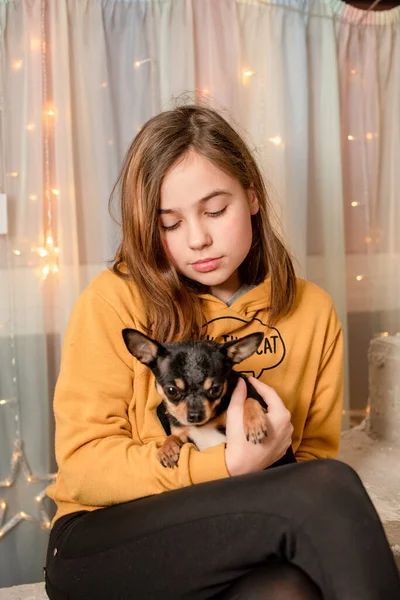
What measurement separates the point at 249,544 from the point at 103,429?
0.40 m

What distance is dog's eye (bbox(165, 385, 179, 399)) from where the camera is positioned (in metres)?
1.27

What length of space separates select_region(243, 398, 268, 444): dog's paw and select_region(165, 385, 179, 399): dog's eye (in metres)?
0.14

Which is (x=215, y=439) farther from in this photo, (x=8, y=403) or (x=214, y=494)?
(x=8, y=403)

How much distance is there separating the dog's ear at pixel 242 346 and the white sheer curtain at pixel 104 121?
3.46ft

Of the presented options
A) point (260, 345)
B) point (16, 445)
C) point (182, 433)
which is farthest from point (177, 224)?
point (16, 445)

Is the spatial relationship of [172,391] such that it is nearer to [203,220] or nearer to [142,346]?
[142,346]

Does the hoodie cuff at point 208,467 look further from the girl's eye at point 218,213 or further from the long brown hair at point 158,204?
the girl's eye at point 218,213

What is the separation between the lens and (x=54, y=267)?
7.41ft

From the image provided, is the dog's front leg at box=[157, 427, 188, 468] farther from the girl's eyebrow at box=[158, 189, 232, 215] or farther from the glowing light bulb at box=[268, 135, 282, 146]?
the glowing light bulb at box=[268, 135, 282, 146]

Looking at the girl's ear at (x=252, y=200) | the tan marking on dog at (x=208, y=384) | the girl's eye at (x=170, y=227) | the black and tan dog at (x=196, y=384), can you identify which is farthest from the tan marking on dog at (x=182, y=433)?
the girl's ear at (x=252, y=200)

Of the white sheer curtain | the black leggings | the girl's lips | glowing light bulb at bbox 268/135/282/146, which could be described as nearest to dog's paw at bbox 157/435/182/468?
the black leggings

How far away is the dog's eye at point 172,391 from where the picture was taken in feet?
4.16

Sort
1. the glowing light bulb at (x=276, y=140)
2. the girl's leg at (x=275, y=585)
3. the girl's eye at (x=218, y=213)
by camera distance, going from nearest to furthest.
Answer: the girl's leg at (x=275, y=585) → the girl's eye at (x=218, y=213) → the glowing light bulb at (x=276, y=140)

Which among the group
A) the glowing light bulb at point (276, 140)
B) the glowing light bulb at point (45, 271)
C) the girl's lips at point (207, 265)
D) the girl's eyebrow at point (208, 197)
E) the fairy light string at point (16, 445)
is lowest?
the fairy light string at point (16, 445)
